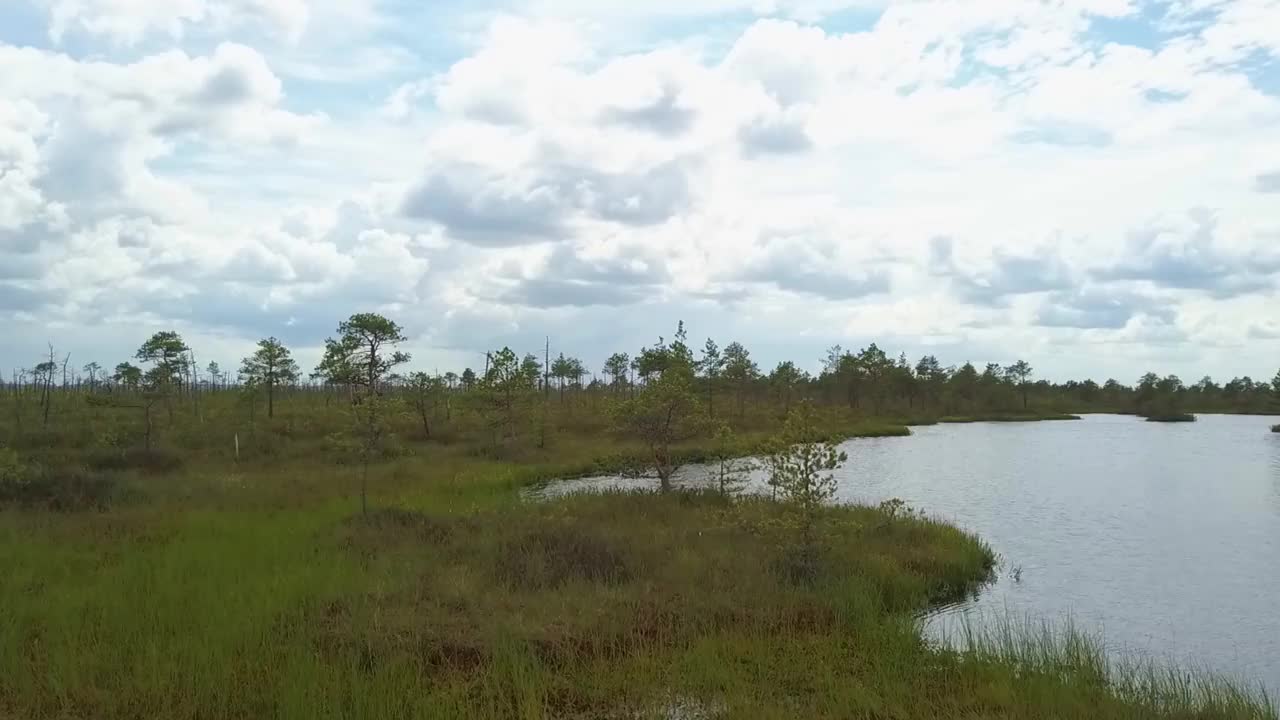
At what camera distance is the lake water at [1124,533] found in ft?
47.1

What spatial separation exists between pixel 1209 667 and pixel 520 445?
32211 millimetres

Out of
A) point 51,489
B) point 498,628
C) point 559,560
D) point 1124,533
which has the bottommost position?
point 1124,533

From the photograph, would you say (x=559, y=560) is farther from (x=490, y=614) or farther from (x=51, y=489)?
(x=51, y=489)

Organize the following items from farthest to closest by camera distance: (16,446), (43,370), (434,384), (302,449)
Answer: (43,370) → (434,384) → (302,449) → (16,446)

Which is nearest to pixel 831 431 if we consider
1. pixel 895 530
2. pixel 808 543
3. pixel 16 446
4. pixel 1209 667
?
pixel 808 543

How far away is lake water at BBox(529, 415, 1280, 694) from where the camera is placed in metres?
14.4

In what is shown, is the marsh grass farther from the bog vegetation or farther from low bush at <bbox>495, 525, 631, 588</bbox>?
low bush at <bbox>495, 525, 631, 588</bbox>

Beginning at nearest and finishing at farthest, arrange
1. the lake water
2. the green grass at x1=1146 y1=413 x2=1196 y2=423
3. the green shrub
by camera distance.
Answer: the lake water
the green shrub
the green grass at x1=1146 y1=413 x2=1196 y2=423

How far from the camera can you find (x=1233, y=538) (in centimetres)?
2269

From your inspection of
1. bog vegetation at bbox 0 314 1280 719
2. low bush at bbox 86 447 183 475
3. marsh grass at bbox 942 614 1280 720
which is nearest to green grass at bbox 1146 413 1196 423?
bog vegetation at bbox 0 314 1280 719

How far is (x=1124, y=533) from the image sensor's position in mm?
23375

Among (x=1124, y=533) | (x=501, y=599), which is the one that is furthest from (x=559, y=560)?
(x=1124, y=533)

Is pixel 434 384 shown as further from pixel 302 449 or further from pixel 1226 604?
pixel 1226 604

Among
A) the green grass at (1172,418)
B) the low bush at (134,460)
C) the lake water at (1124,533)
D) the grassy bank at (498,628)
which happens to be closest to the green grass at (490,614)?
the grassy bank at (498,628)
